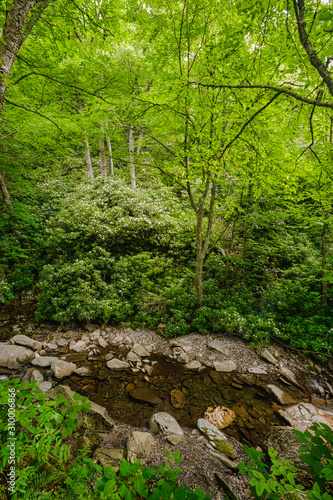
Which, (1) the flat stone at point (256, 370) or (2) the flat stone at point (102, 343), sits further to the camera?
(2) the flat stone at point (102, 343)

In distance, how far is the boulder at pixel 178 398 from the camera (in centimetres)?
418

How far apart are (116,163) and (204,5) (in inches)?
560

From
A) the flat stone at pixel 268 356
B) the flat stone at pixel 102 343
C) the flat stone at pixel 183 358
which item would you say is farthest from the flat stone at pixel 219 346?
the flat stone at pixel 102 343

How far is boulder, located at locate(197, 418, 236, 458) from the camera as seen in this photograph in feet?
10.3

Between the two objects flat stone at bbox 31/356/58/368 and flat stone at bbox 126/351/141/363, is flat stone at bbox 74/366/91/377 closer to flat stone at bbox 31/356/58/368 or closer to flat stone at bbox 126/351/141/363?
flat stone at bbox 31/356/58/368

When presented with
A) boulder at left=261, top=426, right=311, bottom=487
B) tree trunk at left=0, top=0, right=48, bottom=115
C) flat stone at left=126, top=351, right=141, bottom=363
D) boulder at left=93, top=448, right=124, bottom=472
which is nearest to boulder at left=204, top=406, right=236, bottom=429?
boulder at left=261, top=426, right=311, bottom=487

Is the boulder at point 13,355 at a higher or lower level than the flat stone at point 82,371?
higher

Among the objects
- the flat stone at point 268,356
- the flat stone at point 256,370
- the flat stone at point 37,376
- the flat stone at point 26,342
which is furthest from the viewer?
the flat stone at point 26,342

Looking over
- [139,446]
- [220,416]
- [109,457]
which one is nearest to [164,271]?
[220,416]

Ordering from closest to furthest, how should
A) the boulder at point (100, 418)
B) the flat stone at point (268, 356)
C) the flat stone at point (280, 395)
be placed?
the boulder at point (100, 418) < the flat stone at point (280, 395) < the flat stone at point (268, 356)

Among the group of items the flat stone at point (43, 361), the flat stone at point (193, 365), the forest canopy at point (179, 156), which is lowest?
the flat stone at point (193, 365)

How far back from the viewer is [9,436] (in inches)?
61.6

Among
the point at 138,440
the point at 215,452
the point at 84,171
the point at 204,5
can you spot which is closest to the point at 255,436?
the point at 215,452

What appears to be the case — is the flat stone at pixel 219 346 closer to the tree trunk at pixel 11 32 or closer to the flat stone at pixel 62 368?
the flat stone at pixel 62 368
